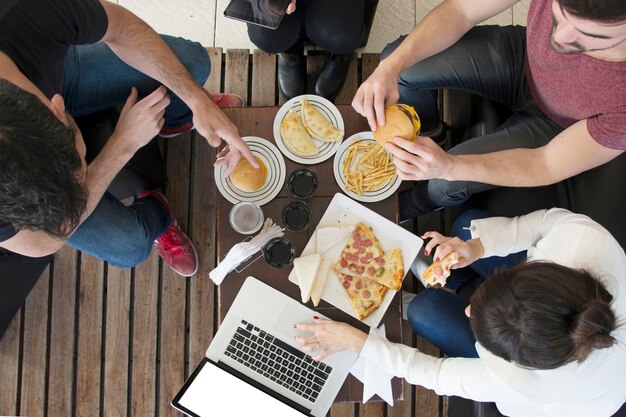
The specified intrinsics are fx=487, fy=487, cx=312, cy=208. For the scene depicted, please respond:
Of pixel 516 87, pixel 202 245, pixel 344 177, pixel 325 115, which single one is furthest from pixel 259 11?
pixel 202 245

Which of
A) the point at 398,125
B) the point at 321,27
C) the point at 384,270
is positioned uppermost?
the point at 321,27

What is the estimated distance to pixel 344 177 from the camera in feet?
5.37

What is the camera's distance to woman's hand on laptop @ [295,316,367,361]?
5.08 ft

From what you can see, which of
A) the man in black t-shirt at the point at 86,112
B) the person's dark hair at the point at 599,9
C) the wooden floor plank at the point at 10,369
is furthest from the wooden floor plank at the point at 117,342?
the person's dark hair at the point at 599,9

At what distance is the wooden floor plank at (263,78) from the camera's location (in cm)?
228

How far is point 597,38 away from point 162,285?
1.89 m

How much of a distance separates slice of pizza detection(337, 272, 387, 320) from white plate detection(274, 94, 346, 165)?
1.37ft

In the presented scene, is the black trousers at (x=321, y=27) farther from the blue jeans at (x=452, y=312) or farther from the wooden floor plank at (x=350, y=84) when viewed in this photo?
the blue jeans at (x=452, y=312)

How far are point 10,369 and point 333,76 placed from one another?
192cm

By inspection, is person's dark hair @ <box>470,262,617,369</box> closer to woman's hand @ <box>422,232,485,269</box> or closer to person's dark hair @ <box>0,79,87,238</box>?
woman's hand @ <box>422,232,485,269</box>

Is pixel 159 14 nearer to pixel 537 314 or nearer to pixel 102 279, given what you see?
pixel 102 279

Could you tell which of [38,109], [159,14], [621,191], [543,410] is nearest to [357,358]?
[543,410]

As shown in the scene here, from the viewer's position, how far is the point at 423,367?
1538 millimetres

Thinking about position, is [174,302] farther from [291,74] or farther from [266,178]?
[291,74]
